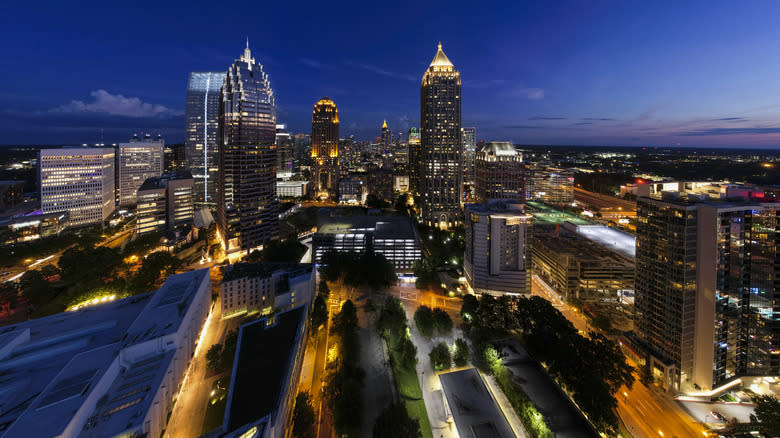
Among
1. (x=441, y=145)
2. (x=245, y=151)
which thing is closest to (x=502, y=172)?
(x=441, y=145)

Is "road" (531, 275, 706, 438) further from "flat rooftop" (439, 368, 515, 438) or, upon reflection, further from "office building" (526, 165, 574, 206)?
"office building" (526, 165, 574, 206)

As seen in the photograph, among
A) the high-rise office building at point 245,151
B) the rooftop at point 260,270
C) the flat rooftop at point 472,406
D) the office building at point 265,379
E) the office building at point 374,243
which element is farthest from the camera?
the office building at point 374,243

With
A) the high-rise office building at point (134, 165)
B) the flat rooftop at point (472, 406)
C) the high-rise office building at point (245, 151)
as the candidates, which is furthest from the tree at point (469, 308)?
the high-rise office building at point (134, 165)

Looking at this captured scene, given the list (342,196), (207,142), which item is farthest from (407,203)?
(207,142)

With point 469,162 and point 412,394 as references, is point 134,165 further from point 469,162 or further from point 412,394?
point 469,162

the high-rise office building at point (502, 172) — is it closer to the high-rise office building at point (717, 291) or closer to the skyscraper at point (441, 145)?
the skyscraper at point (441, 145)
